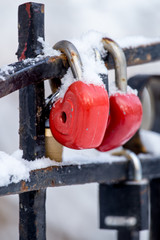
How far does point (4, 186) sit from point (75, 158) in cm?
19

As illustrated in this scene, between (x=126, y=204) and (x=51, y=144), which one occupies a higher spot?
(x=51, y=144)

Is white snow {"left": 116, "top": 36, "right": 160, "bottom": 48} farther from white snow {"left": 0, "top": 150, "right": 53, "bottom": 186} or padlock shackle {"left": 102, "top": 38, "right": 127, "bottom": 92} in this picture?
white snow {"left": 0, "top": 150, "right": 53, "bottom": 186}

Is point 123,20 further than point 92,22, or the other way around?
point 123,20

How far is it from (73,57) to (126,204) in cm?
39

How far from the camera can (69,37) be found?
1.71m

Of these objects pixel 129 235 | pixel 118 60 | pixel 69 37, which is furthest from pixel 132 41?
pixel 69 37

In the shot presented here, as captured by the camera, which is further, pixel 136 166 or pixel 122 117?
pixel 136 166

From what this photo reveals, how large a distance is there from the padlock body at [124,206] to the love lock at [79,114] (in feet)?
1.07

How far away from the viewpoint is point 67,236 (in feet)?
6.45

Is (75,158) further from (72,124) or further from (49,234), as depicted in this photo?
(49,234)

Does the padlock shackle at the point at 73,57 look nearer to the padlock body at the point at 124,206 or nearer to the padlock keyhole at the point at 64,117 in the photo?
the padlock keyhole at the point at 64,117

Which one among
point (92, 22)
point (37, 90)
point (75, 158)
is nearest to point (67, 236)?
point (92, 22)

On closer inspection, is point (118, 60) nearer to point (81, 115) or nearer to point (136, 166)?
point (81, 115)

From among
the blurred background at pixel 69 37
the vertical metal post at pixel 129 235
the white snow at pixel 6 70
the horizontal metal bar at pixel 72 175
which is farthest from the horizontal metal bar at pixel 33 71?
the blurred background at pixel 69 37
